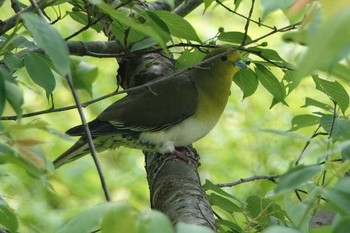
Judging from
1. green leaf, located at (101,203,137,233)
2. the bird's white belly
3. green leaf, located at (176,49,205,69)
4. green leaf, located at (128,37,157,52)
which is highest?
the bird's white belly

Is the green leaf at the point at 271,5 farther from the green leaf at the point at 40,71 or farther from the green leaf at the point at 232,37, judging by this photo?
the green leaf at the point at 232,37

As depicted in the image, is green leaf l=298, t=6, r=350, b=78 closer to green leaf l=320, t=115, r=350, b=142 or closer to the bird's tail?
green leaf l=320, t=115, r=350, b=142

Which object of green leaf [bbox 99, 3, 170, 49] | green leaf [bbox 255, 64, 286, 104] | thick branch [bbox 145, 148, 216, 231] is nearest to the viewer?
green leaf [bbox 99, 3, 170, 49]

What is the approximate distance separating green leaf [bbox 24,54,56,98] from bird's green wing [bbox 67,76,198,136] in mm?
1021

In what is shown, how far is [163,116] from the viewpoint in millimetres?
2801

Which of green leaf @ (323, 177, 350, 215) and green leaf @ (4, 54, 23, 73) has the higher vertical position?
green leaf @ (4, 54, 23, 73)

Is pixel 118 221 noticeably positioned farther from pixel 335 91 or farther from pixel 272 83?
pixel 272 83

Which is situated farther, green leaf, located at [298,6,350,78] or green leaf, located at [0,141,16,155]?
green leaf, located at [0,141,16,155]

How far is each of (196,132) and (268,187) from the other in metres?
0.49

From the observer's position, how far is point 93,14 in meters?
1.75

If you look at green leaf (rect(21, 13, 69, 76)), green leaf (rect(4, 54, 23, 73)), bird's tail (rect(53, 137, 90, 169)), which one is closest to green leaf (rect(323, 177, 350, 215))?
green leaf (rect(21, 13, 69, 76))

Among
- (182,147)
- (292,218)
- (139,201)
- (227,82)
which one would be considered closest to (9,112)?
(292,218)

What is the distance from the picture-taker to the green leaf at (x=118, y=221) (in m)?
0.84

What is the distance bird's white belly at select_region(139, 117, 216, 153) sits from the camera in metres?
2.71
